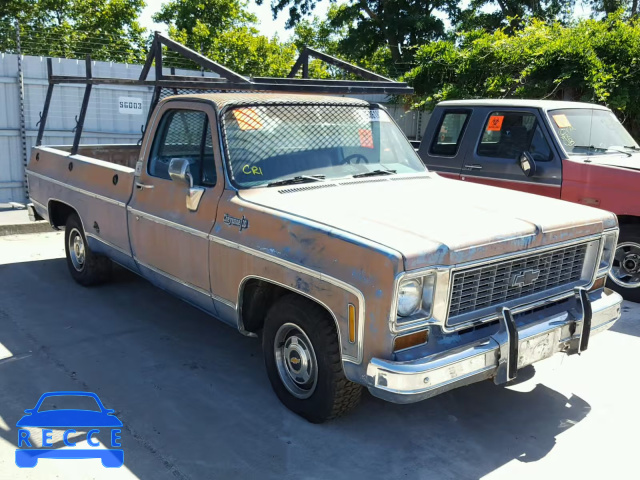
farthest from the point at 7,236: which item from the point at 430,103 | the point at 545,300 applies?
the point at 430,103

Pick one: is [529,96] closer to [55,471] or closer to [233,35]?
[55,471]

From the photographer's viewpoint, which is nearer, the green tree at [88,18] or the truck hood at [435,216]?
the truck hood at [435,216]

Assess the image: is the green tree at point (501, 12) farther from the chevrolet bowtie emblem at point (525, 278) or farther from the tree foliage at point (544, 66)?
the chevrolet bowtie emblem at point (525, 278)

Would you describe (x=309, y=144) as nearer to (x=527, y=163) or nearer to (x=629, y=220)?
(x=527, y=163)

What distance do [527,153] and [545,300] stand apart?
9.60 feet

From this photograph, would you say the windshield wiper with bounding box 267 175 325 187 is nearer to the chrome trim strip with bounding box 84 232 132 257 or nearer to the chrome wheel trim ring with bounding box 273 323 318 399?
the chrome wheel trim ring with bounding box 273 323 318 399

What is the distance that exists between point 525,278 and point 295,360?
1.47 meters

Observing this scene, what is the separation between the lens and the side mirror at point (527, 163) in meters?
6.25

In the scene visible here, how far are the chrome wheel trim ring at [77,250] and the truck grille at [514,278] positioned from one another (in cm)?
427

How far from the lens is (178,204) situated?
181 inches

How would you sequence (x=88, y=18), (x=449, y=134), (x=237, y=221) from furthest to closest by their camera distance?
(x=88, y=18), (x=449, y=134), (x=237, y=221)

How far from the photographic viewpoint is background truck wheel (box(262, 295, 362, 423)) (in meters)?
3.56

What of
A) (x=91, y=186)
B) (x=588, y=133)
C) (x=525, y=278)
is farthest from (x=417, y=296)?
(x=588, y=133)

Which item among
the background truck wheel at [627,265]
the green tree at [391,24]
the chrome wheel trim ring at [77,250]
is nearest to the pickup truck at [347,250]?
the chrome wheel trim ring at [77,250]
